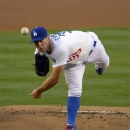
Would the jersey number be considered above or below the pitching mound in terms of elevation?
above

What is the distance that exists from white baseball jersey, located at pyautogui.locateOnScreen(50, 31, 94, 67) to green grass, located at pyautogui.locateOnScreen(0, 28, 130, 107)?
89.0 inches

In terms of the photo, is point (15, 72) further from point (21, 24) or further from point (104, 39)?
point (21, 24)

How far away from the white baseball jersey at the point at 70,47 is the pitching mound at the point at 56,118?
108cm

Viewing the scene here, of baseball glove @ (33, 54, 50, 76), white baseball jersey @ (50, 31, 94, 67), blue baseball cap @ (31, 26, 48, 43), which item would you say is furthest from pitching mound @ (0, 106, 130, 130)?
blue baseball cap @ (31, 26, 48, 43)

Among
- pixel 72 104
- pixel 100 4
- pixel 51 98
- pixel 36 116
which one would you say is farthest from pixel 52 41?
pixel 100 4

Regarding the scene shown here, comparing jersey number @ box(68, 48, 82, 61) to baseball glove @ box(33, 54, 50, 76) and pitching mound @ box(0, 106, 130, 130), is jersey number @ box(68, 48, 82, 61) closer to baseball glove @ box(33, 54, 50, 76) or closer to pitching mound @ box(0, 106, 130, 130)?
baseball glove @ box(33, 54, 50, 76)

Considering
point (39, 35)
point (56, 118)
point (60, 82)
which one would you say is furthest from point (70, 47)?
point (60, 82)

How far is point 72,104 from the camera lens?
5891 mm

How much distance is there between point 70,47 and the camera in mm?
5617

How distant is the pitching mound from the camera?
6.32 m

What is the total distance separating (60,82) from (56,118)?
2918mm

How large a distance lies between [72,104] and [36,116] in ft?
3.76

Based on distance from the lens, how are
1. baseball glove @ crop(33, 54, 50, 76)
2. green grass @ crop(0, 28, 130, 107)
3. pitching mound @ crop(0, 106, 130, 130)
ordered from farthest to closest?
green grass @ crop(0, 28, 130, 107)
pitching mound @ crop(0, 106, 130, 130)
baseball glove @ crop(33, 54, 50, 76)

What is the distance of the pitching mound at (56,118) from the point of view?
6320 mm
